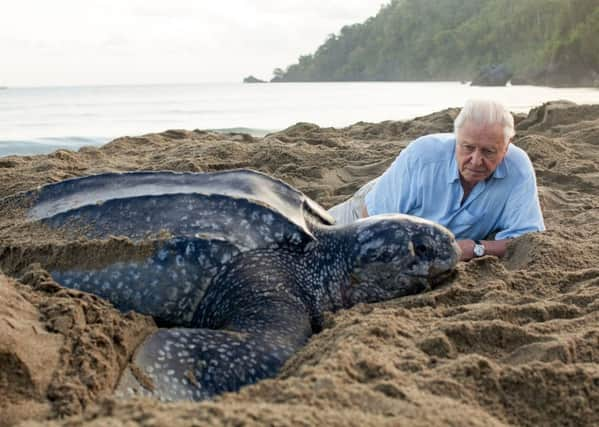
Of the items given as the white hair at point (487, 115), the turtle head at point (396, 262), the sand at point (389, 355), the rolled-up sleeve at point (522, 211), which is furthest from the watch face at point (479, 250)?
the white hair at point (487, 115)

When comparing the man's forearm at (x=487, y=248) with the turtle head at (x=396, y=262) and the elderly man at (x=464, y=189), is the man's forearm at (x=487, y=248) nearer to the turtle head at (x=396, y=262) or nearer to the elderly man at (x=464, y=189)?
the elderly man at (x=464, y=189)

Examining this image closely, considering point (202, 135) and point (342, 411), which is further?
point (202, 135)

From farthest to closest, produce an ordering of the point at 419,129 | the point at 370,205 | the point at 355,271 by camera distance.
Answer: the point at 419,129
the point at 370,205
the point at 355,271

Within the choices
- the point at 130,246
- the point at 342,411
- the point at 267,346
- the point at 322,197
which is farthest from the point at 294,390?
the point at 322,197

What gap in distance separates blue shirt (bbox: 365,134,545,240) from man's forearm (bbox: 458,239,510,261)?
125 millimetres

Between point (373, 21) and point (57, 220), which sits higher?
point (373, 21)

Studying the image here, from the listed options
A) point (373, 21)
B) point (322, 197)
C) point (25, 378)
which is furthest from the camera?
point (373, 21)

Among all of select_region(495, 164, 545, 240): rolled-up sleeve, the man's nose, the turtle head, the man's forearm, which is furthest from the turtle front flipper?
select_region(495, 164, 545, 240): rolled-up sleeve

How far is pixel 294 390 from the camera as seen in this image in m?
1.09

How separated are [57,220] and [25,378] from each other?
0.87 metres

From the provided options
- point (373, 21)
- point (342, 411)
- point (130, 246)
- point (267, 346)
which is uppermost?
point (373, 21)

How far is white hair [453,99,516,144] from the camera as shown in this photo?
2346mm

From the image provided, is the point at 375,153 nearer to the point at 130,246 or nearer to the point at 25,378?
the point at 130,246

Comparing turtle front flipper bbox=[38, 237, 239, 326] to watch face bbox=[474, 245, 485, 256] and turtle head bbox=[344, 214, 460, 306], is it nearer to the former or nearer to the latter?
turtle head bbox=[344, 214, 460, 306]
